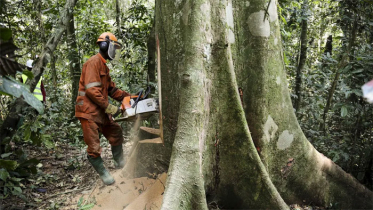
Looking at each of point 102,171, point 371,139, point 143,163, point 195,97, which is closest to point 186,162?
point 195,97

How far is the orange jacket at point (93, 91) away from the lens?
3.85 metres

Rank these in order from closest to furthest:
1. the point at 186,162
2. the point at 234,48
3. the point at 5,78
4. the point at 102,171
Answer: the point at 5,78 < the point at 186,162 < the point at 234,48 < the point at 102,171

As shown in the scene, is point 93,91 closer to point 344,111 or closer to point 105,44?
point 105,44

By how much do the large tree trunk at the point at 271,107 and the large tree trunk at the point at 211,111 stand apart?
307 millimetres

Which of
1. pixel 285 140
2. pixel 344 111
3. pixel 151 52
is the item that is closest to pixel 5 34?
pixel 285 140

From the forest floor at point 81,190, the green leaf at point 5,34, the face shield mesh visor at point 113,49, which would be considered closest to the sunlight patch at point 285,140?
the forest floor at point 81,190

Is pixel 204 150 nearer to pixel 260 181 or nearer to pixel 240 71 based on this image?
pixel 260 181

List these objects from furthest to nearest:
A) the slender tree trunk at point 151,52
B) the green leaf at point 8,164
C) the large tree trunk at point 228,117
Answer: the slender tree trunk at point 151,52, the green leaf at point 8,164, the large tree trunk at point 228,117

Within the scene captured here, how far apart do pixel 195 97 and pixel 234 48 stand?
0.79 metres

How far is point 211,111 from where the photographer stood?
9.70 feet

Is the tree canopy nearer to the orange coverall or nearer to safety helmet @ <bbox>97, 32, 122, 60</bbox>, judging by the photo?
the orange coverall

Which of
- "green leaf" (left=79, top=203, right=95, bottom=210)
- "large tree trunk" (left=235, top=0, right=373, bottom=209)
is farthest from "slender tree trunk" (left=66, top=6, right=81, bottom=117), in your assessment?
"large tree trunk" (left=235, top=0, right=373, bottom=209)

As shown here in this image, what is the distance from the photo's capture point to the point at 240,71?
326 cm

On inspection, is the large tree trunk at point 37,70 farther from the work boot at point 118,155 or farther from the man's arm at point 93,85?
the work boot at point 118,155
